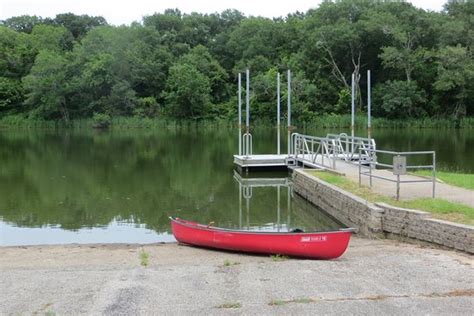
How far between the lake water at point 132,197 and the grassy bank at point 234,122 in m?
26.6

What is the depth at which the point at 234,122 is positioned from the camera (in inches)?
2574

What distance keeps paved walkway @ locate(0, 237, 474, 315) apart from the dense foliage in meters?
51.8

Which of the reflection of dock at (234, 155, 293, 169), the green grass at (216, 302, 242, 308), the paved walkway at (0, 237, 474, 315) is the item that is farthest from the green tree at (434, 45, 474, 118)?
the green grass at (216, 302, 242, 308)

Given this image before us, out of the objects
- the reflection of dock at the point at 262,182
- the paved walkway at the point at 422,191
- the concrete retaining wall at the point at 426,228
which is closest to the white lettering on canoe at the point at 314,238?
the concrete retaining wall at the point at 426,228

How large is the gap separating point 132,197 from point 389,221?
32.9 feet

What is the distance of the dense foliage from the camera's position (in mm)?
60844

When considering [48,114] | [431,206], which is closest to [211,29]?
[48,114]

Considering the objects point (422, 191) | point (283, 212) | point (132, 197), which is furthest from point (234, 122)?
point (422, 191)

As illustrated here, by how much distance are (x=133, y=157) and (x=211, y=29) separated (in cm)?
5702

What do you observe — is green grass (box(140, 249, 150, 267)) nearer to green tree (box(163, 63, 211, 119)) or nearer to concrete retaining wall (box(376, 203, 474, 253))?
concrete retaining wall (box(376, 203, 474, 253))

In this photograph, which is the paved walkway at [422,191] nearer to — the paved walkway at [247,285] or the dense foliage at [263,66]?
the paved walkway at [247,285]

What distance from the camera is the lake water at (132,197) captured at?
15.0 m

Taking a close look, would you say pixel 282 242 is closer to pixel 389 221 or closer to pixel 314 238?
pixel 314 238

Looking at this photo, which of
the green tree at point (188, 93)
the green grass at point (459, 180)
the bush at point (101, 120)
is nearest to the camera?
the green grass at point (459, 180)
